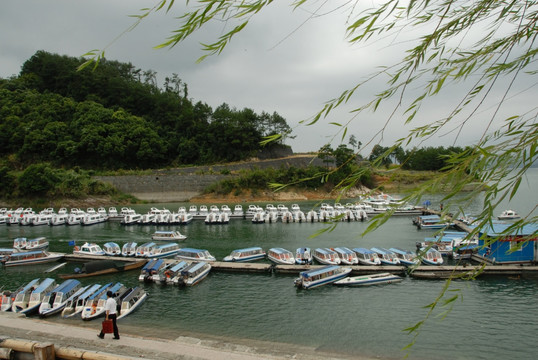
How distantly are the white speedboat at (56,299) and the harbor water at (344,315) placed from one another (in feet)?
5.84

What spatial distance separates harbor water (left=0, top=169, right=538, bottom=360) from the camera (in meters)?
13.4

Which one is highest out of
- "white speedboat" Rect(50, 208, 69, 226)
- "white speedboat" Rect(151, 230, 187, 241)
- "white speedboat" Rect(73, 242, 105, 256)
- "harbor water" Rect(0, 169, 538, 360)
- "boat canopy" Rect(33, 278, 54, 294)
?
Answer: "white speedboat" Rect(50, 208, 69, 226)

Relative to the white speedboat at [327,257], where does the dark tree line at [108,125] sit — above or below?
above

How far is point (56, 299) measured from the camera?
17.3m

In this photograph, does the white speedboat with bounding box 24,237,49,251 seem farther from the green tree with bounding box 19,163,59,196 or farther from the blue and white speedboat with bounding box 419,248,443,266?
the green tree with bounding box 19,163,59,196

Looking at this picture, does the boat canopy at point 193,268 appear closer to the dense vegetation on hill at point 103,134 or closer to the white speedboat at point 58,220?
the white speedboat at point 58,220

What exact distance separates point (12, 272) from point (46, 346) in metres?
21.5

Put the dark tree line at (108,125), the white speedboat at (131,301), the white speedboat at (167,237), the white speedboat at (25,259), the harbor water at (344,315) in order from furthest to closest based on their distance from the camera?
1. the dark tree line at (108,125)
2. the white speedboat at (167,237)
3. the white speedboat at (25,259)
4. the white speedboat at (131,301)
5. the harbor water at (344,315)

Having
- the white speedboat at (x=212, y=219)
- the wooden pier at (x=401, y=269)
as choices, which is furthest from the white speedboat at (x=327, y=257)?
the white speedboat at (x=212, y=219)

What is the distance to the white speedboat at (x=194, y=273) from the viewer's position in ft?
67.5

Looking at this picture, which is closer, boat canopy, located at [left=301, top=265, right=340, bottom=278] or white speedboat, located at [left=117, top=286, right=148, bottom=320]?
white speedboat, located at [left=117, top=286, right=148, bottom=320]

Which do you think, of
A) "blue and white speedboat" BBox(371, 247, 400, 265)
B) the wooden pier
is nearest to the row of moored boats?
the wooden pier

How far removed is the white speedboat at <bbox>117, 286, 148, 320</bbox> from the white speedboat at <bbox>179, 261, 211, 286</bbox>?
8.06 feet

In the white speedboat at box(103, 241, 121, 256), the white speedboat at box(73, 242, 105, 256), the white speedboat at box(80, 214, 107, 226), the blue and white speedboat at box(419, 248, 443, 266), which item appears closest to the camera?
the blue and white speedboat at box(419, 248, 443, 266)
